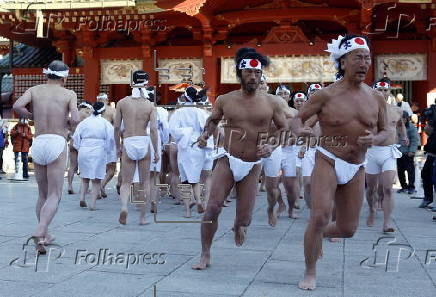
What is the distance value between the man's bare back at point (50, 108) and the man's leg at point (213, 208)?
68.3 inches

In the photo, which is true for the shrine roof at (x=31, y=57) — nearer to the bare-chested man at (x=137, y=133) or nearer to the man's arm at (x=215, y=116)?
the bare-chested man at (x=137, y=133)

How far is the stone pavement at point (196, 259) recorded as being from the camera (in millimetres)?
4043

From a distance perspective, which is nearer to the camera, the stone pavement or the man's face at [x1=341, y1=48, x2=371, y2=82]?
the stone pavement

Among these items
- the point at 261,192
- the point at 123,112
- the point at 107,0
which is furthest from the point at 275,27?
the point at 123,112

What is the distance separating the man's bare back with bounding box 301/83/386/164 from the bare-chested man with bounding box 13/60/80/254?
245 centimetres

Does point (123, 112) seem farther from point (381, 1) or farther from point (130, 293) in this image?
point (381, 1)

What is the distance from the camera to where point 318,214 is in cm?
414

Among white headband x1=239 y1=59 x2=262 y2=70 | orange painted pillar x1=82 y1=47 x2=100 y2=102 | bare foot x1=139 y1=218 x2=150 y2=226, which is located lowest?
bare foot x1=139 y1=218 x2=150 y2=226

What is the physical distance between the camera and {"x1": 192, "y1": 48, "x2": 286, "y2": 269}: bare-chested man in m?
4.73

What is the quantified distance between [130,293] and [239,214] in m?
1.30

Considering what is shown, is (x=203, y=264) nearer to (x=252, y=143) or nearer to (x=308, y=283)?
(x=308, y=283)

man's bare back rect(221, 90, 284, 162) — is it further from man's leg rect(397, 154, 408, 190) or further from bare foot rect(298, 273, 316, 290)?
man's leg rect(397, 154, 408, 190)

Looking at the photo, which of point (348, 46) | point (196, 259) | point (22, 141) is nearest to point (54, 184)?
point (196, 259)

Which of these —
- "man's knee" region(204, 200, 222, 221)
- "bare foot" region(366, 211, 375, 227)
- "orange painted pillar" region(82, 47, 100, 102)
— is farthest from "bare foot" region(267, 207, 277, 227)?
"orange painted pillar" region(82, 47, 100, 102)
